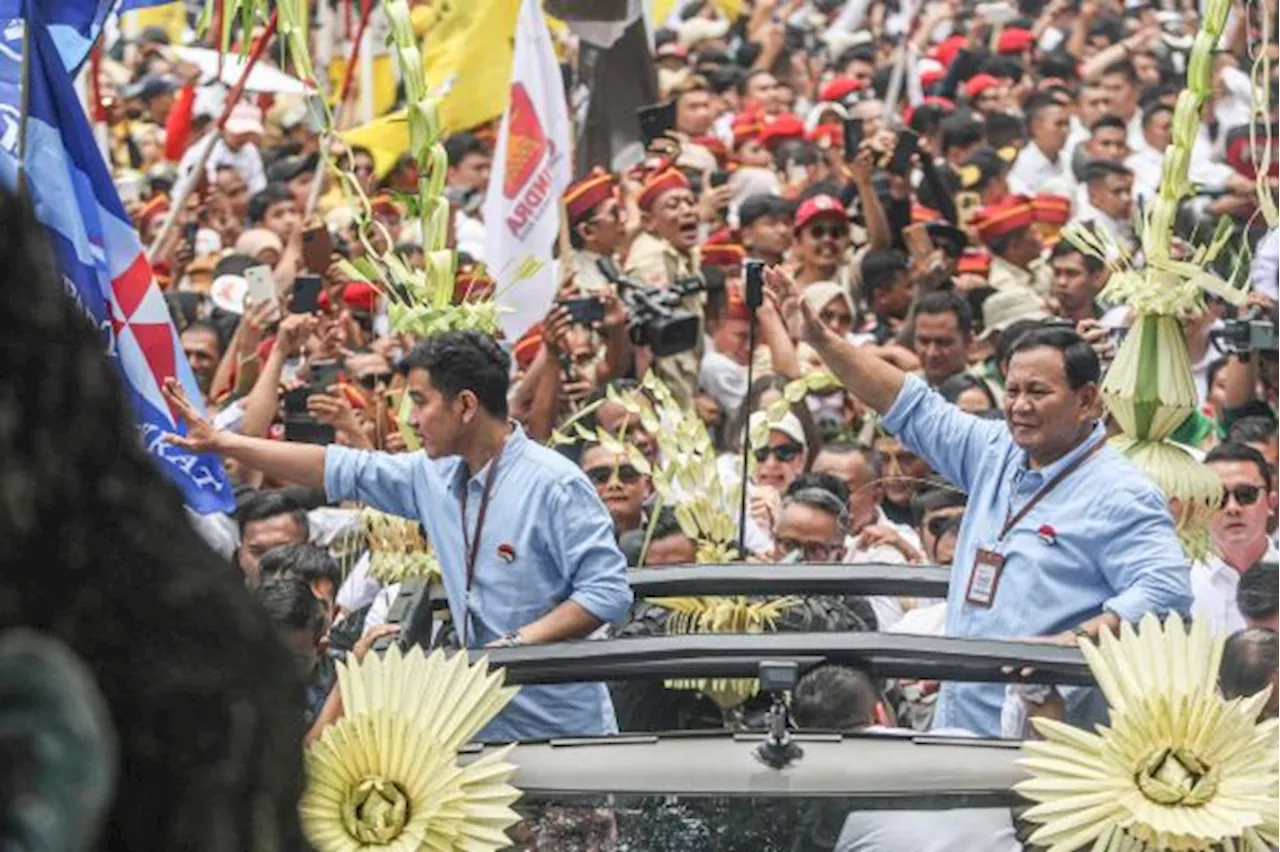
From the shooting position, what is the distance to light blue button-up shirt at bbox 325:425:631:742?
670cm

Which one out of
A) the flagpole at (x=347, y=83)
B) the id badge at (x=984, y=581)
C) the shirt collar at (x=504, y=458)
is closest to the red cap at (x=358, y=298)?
the flagpole at (x=347, y=83)

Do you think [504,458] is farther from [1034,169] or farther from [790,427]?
[1034,169]

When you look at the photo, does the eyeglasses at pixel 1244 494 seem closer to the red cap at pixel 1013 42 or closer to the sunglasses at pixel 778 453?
the sunglasses at pixel 778 453

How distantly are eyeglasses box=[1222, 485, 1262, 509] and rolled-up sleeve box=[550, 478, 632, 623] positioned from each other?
281cm

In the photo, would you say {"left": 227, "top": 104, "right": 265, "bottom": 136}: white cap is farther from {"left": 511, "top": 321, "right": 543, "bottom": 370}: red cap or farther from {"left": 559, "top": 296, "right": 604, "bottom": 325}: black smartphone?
{"left": 559, "top": 296, "right": 604, "bottom": 325}: black smartphone

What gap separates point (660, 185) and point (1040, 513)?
7.00 meters

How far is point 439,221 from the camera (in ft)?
26.6

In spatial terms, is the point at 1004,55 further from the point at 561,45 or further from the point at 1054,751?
the point at 1054,751

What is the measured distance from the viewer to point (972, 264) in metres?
13.6

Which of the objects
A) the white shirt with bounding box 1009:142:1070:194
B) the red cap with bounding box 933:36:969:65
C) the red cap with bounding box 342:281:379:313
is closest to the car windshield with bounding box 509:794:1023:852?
the red cap with bounding box 342:281:379:313

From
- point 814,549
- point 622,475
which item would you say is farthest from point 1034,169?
point 814,549

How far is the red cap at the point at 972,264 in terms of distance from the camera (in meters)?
13.6

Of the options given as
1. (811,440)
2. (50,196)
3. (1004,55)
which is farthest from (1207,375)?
(1004,55)

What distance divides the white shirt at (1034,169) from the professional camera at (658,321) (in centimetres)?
622
